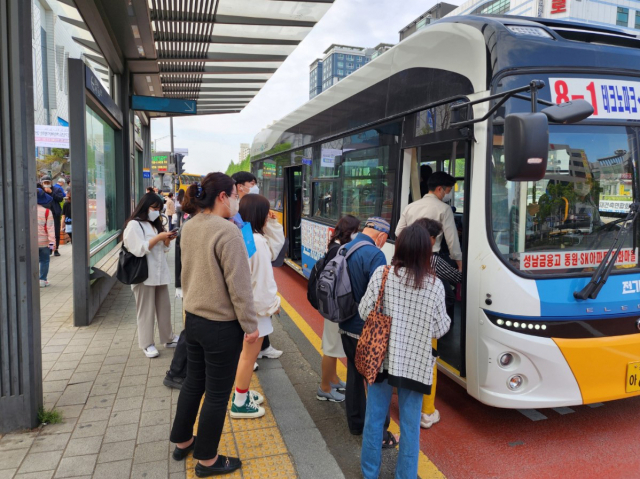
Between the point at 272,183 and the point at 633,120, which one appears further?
the point at 272,183

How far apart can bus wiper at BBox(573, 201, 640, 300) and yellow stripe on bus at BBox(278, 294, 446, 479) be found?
1538mm

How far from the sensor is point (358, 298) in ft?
10.4

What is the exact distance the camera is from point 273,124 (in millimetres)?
10930

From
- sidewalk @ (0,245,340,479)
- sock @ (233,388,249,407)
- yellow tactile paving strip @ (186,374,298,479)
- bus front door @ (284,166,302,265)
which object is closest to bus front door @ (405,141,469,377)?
sidewalk @ (0,245,340,479)

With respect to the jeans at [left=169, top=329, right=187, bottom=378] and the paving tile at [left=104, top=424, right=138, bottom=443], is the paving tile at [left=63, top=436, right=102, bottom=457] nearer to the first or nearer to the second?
the paving tile at [left=104, top=424, right=138, bottom=443]

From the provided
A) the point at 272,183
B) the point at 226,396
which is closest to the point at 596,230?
the point at 226,396

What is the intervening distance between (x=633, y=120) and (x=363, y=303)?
2496mm

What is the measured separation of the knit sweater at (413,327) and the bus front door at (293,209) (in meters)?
6.77

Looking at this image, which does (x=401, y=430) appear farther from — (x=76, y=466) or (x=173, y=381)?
(x=173, y=381)

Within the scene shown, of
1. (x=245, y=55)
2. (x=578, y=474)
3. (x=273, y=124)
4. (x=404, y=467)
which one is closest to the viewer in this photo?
(x=404, y=467)

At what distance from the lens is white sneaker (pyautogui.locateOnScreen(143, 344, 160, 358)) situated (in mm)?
4867

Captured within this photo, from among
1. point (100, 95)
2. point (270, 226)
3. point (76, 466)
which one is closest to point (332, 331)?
point (270, 226)

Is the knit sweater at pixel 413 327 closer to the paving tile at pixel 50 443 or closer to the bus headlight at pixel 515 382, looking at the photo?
the bus headlight at pixel 515 382

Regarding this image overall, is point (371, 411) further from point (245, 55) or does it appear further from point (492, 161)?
point (245, 55)
